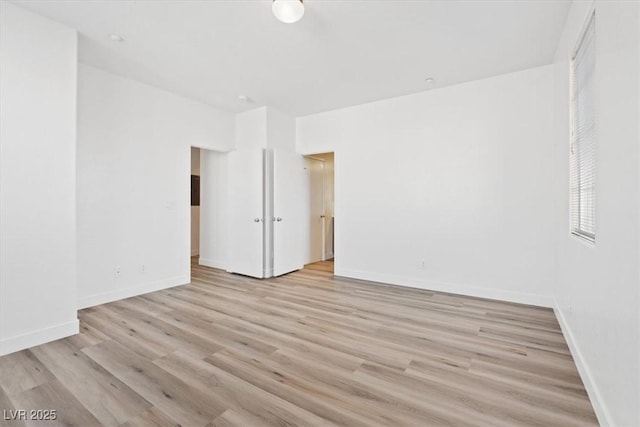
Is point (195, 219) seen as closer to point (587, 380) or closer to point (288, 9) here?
point (288, 9)

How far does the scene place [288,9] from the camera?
2277 millimetres

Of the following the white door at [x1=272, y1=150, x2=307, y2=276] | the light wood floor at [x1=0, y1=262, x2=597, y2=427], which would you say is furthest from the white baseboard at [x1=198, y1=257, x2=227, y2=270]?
the light wood floor at [x1=0, y1=262, x2=597, y2=427]

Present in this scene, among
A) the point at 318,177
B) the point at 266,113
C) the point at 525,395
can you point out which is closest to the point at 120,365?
the point at 525,395

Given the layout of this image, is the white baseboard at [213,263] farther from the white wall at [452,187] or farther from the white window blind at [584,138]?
the white window blind at [584,138]

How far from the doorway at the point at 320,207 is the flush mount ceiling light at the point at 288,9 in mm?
3430

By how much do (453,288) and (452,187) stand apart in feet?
4.50

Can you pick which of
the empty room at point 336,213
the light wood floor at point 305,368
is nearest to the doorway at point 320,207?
the empty room at point 336,213

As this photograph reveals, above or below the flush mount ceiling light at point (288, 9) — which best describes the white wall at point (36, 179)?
below

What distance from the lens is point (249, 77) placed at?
3770mm

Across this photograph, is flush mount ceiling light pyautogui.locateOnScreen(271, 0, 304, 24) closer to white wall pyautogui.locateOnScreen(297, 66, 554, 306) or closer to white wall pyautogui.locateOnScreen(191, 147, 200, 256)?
white wall pyautogui.locateOnScreen(297, 66, 554, 306)

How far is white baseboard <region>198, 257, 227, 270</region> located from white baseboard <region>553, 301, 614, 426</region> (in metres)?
4.91

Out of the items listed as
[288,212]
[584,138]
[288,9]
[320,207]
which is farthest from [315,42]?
[320,207]

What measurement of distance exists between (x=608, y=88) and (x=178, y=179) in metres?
4.64

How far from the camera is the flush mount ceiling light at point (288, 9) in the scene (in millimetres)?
2252
